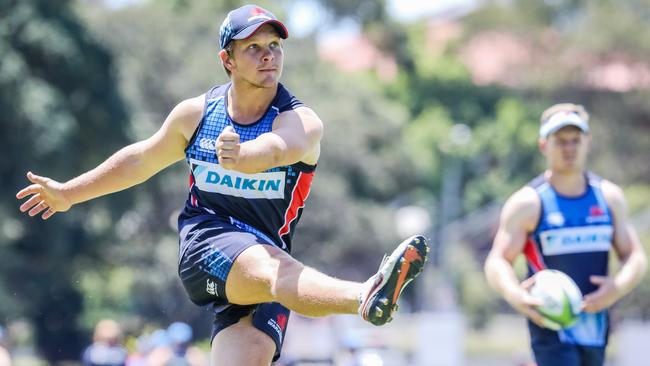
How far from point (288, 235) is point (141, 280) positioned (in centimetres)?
3371

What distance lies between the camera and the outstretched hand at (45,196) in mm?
7184

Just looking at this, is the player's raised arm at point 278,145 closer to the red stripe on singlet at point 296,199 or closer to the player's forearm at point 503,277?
the red stripe on singlet at point 296,199

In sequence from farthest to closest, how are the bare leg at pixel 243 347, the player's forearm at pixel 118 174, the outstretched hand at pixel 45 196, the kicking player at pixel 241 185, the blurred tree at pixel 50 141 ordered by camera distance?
the blurred tree at pixel 50 141 → the outstretched hand at pixel 45 196 → the player's forearm at pixel 118 174 → the bare leg at pixel 243 347 → the kicking player at pixel 241 185

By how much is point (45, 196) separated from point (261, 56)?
158 cm

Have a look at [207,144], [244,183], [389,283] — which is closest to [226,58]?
[207,144]

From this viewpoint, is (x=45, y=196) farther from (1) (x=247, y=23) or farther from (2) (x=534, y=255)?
(2) (x=534, y=255)

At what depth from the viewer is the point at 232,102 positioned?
270 inches

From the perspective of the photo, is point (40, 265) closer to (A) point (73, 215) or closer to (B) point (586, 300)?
(A) point (73, 215)

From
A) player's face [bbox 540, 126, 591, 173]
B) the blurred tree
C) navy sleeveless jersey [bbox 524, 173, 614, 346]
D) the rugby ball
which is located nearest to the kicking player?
the rugby ball

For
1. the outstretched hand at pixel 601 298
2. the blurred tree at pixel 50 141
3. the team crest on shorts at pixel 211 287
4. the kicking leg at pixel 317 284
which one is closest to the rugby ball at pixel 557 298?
the outstretched hand at pixel 601 298

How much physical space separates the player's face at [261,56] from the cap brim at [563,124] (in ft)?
8.74

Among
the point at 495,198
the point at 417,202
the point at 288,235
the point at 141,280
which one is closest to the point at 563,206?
the point at 288,235

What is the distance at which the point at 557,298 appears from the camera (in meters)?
8.14

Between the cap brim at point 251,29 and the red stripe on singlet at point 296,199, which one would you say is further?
the red stripe on singlet at point 296,199
